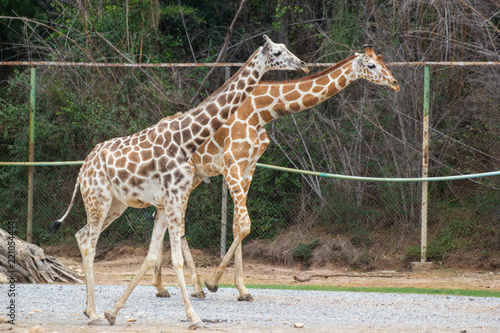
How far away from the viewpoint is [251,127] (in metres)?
7.04

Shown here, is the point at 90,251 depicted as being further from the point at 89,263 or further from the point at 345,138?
the point at 345,138

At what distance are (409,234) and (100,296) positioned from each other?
5.59 metres

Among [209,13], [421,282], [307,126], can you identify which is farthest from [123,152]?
[209,13]

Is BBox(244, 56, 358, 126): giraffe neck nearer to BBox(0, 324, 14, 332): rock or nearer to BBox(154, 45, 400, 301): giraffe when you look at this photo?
BBox(154, 45, 400, 301): giraffe

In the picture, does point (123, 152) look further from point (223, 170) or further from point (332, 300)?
point (332, 300)

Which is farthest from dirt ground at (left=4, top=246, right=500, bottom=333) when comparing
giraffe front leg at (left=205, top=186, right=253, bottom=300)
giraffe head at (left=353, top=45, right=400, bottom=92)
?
giraffe head at (left=353, top=45, right=400, bottom=92)

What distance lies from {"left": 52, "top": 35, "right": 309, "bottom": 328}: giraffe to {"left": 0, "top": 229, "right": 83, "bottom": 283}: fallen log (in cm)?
256

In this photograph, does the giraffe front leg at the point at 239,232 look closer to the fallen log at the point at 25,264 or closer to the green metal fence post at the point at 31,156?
the fallen log at the point at 25,264

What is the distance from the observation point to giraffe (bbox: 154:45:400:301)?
6850 millimetres

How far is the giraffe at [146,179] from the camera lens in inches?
213

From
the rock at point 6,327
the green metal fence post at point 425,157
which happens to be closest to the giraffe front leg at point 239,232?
the rock at point 6,327

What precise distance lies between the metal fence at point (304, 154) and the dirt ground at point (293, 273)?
44 cm

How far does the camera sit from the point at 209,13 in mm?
14156

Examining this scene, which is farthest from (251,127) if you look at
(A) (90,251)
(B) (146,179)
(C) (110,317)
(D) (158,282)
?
(C) (110,317)
